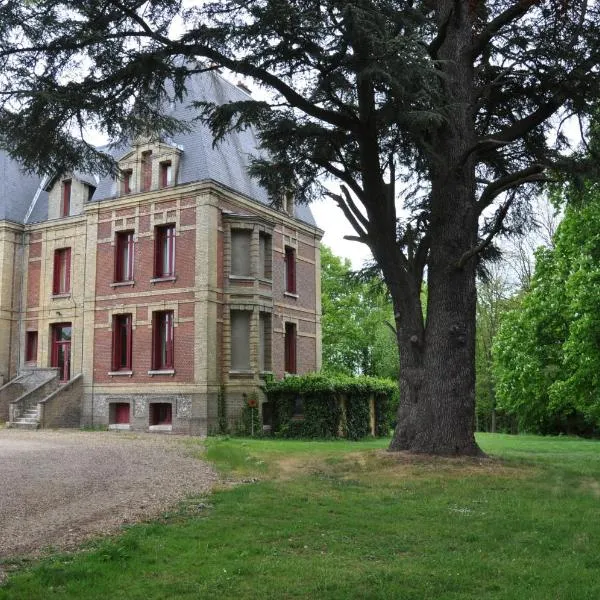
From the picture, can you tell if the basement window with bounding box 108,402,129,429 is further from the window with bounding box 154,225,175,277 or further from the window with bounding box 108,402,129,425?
the window with bounding box 154,225,175,277

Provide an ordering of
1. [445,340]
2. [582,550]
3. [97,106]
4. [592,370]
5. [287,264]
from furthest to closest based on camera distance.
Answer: [287,264] → [592,370] → [445,340] → [97,106] → [582,550]

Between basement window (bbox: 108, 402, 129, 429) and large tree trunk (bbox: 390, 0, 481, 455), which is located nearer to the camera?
large tree trunk (bbox: 390, 0, 481, 455)

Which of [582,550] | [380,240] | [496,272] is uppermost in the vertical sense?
[496,272]

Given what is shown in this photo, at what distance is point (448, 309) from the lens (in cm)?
1320

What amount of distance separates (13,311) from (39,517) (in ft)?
76.3

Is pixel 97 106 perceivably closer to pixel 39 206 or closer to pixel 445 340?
pixel 445 340

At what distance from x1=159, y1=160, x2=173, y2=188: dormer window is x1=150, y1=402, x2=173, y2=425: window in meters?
7.84

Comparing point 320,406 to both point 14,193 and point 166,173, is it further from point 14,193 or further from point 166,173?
point 14,193

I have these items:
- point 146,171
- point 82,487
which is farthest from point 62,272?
point 82,487

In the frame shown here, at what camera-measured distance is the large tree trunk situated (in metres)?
12.9

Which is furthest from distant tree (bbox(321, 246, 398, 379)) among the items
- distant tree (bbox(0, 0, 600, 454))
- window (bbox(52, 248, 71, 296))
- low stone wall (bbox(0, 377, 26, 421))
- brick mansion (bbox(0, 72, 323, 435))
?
distant tree (bbox(0, 0, 600, 454))

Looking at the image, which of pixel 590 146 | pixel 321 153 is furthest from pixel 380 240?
pixel 590 146

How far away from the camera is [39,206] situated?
3041 cm

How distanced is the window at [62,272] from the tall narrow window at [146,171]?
4.70 meters
